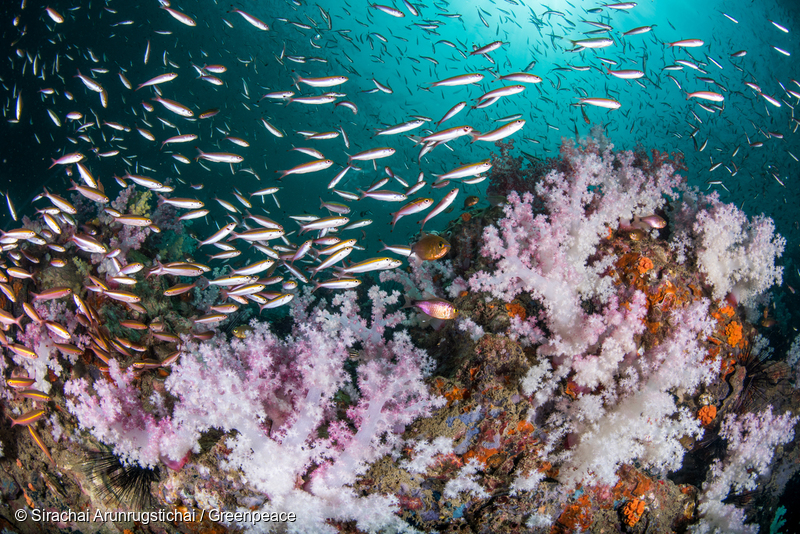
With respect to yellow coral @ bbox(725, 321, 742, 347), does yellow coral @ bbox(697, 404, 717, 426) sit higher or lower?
lower

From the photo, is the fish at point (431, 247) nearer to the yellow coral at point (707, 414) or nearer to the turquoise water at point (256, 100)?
the yellow coral at point (707, 414)

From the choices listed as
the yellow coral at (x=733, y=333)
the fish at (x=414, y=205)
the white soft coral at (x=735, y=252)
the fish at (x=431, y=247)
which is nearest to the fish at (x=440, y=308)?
the fish at (x=431, y=247)

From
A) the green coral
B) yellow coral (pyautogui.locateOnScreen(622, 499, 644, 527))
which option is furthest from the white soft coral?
the green coral

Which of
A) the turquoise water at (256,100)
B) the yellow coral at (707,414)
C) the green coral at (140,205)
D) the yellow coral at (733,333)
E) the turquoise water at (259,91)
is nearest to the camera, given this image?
the yellow coral at (707,414)

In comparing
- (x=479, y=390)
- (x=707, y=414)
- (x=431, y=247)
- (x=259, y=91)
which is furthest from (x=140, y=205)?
(x=259, y=91)

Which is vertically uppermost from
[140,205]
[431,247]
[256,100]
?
[431,247]

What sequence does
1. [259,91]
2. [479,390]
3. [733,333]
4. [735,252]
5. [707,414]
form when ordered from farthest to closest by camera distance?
[259,91]
[735,252]
[733,333]
[707,414]
[479,390]

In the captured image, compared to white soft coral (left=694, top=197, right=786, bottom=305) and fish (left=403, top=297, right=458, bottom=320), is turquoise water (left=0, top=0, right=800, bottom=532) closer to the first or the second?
white soft coral (left=694, top=197, right=786, bottom=305)

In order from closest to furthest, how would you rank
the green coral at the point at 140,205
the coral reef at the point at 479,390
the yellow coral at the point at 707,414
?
the coral reef at the point at 479,390 < the yellow coral at the point at 707,414 < the green coral at the point at 140,205

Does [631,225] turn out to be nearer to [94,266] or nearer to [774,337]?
[774,337]

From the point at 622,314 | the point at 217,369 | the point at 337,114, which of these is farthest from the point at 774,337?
the point at 337,114

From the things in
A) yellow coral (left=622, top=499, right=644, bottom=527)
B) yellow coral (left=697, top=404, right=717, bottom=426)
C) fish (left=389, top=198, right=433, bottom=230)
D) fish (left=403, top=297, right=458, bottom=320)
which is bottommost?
yellow coral (left=622, top=499, right=644, bottom=527)

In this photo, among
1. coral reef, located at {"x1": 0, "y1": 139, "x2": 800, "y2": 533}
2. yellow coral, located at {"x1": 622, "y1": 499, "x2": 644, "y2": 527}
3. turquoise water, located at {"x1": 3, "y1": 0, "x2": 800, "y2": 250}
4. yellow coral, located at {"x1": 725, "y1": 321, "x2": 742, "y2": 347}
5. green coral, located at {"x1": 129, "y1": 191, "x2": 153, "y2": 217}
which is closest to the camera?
coral reef, located at {"x1": 0, "y1": 139, "x2": 800, "y2": 533}

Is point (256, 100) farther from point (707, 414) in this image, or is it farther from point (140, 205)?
point (707, 414)
